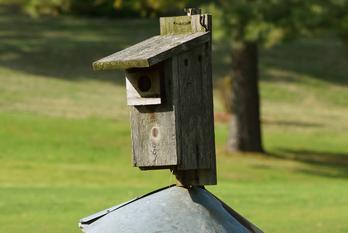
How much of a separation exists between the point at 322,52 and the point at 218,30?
22493 millimetres

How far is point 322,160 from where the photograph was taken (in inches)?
1051

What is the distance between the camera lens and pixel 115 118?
29.6 metres

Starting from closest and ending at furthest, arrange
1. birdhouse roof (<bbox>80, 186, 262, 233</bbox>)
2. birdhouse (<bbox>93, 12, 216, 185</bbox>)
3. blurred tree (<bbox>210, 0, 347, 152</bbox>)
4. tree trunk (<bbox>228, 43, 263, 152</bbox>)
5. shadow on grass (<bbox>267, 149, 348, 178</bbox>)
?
1. birdhouse roof (<bbox>80, 186, 262, 233</bbox>)
2. birdhouse (<bbox>93, 12, 216, 185</bbox>)
3. blurred tree (<bbox>210, 0, 347, 152</bbox>)
4. shadow on grass (<bbox>267, 149, 348, 178</bbox>)
5. tree trunk (<bbox>228, 43, 263, 152</bbox>)

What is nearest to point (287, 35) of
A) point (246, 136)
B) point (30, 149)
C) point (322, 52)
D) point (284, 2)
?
point (284, 2)

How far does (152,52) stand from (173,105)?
0.33 metres

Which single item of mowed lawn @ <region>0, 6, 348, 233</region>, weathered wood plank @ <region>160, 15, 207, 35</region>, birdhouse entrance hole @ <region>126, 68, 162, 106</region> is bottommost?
mowed lawn @ <region>0, 6, 348, 233</region>

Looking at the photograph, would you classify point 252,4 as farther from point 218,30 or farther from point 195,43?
point 195,43

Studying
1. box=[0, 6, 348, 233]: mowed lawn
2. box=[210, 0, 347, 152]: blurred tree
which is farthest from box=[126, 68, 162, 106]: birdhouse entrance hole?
box=[210, 0, 347, 152]: blurred tree

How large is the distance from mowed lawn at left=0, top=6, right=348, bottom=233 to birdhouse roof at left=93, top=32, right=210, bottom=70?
5990 mm

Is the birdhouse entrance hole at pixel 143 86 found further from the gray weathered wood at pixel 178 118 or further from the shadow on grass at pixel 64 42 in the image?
the shadow on grass at pixel 64 42

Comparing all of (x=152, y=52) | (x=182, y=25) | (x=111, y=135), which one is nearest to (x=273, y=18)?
(x=111, y=135)

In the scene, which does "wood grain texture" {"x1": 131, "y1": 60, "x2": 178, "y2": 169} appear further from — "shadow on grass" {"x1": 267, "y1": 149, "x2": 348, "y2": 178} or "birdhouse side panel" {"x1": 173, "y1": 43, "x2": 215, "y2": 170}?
"shadow on grass" {"x1": 267, "y1": 149, "x2": 348, "y2": 178}

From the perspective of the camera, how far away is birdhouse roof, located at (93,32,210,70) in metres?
6.65

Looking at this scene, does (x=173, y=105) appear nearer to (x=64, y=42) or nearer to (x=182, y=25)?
(x=182, y=25)
